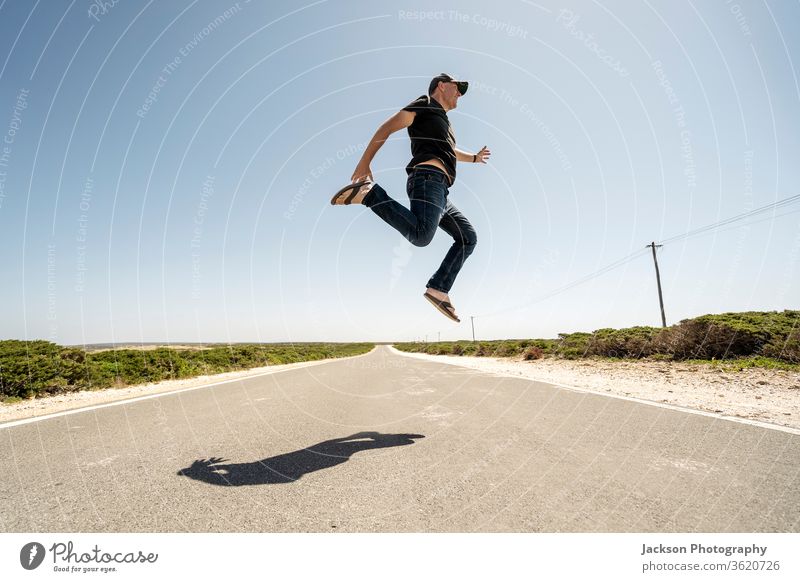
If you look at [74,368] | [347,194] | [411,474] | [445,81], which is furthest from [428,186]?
[74,368]

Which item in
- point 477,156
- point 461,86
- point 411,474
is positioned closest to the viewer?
point 411,474

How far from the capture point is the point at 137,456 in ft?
10.9

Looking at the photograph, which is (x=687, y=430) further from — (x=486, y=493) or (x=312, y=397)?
(x=312, y=397)

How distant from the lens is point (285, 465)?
3.01m

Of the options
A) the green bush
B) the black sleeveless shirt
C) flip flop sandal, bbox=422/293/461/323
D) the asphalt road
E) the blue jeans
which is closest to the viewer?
the asphalt road

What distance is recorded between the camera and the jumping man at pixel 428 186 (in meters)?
3.13

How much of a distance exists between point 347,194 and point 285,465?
223 cm

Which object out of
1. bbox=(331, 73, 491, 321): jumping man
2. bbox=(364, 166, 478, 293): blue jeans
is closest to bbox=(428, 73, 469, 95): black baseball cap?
bbox=(331, 73, 491, 321): jumping man

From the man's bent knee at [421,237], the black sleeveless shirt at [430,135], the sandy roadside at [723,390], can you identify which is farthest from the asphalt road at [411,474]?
the black sleeveless shirt at [430,135]

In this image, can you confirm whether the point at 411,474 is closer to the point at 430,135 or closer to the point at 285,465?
the point at 285,465

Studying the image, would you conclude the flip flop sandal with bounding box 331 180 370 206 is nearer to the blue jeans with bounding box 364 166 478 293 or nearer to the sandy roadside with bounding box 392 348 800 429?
the blue jeans with bounding box 364 166 478 293

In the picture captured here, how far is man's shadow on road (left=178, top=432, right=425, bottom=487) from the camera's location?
8.73 feet

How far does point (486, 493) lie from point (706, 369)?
488 inches
